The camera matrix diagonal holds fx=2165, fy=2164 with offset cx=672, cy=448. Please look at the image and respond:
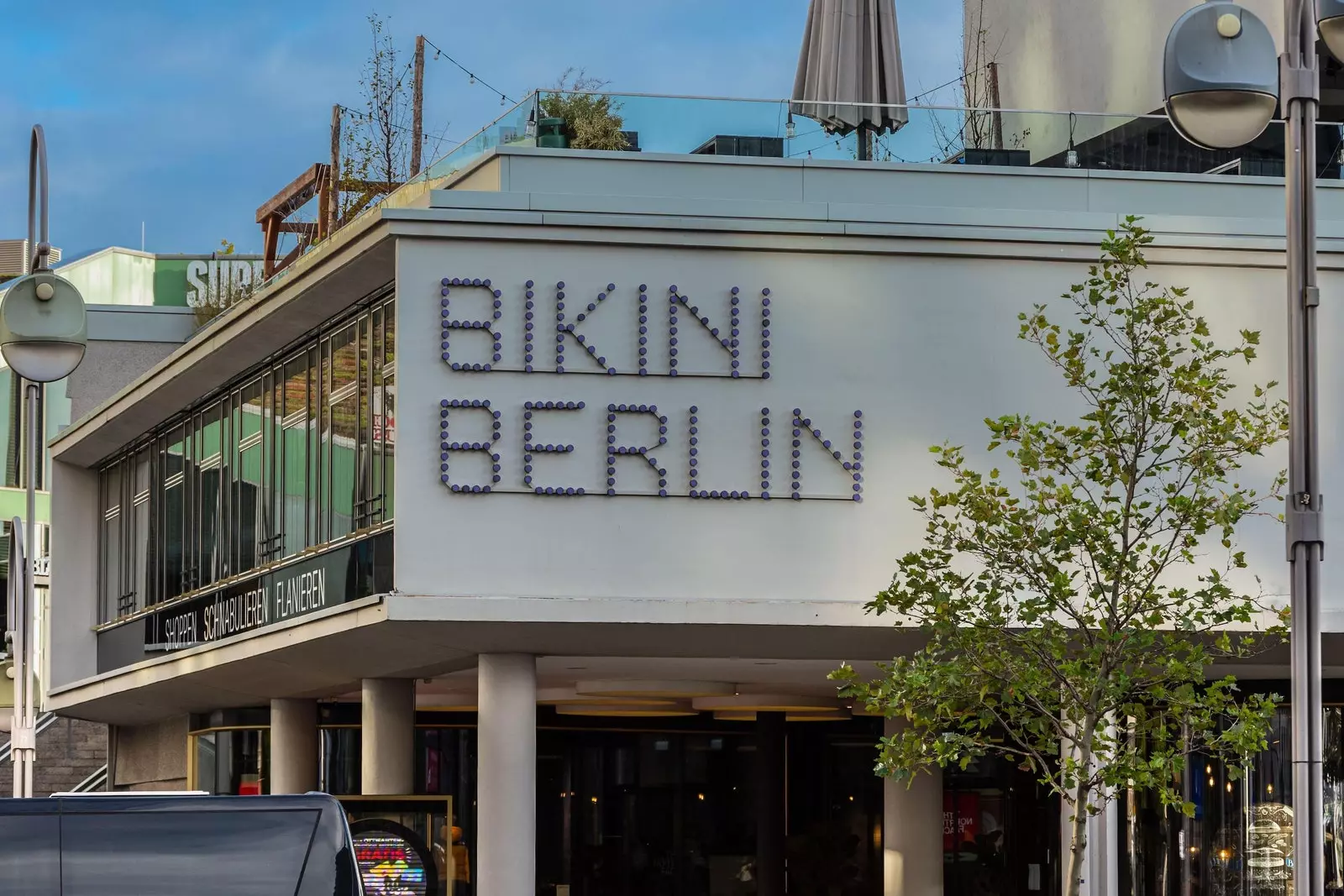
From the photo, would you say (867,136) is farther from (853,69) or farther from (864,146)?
(853,69)

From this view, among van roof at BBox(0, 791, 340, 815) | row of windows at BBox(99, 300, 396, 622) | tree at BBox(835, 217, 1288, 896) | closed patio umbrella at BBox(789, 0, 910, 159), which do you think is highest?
closed patio umbrella at BBox(789, 0, 910, 159)

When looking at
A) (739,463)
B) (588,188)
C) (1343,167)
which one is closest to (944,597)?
(739,463)

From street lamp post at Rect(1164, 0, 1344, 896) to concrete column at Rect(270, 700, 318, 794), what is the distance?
63.6ft

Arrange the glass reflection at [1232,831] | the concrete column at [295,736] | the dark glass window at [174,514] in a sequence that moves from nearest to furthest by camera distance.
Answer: the glass reflection at [1232,831] < the concrete column at [295,736] < the dark glass window at [174,514]

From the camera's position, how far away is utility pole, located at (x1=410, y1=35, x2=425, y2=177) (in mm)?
46562

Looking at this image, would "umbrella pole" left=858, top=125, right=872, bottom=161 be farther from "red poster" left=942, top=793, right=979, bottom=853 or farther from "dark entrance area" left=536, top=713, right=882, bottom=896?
"dark entrance area" left=536, top=713, right=882, bottom=896

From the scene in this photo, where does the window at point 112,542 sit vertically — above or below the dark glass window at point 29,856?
above

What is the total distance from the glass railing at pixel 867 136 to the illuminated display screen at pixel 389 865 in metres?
6.51

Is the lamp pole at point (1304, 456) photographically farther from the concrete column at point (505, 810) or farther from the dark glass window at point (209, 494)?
the dark glass window at point (209, 494)

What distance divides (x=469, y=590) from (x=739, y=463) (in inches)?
110

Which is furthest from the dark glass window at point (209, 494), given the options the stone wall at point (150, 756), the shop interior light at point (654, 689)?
the stone wall at point (150, 756)

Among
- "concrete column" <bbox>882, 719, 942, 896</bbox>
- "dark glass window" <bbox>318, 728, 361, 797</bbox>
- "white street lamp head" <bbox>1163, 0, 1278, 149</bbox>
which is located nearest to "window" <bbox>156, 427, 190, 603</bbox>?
"dark glass window" <bbox>318, 728, 361, 797</bbox>

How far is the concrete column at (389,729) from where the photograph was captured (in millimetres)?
25469

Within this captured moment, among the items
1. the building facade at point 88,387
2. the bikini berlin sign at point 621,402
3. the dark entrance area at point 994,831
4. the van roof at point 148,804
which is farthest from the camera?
the building facade at point 88,387
